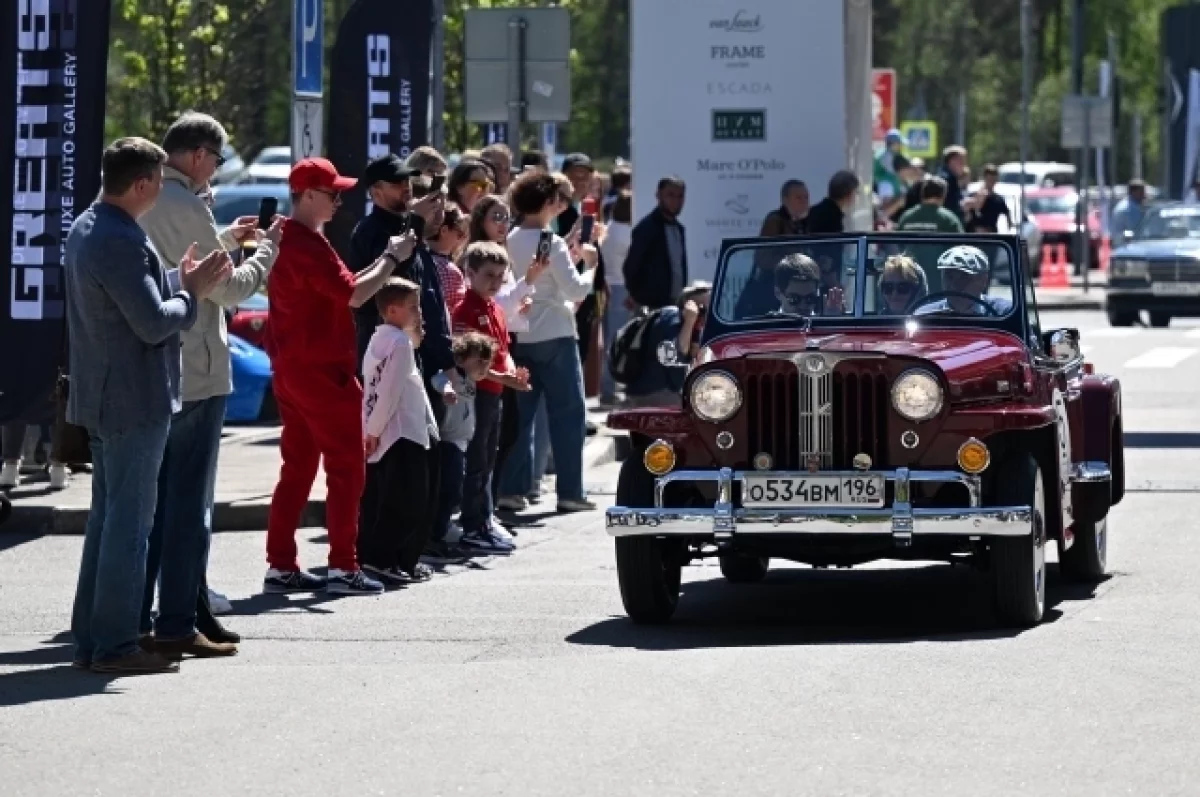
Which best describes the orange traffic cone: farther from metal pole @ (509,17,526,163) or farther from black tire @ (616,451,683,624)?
black tire @ (616,451,683,624)

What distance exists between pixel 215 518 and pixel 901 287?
4.75 m

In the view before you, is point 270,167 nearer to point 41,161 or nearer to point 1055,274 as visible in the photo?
point 1055,274

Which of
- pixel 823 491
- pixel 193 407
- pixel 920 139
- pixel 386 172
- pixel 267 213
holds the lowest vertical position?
pixel 823 491

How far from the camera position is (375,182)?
13.8 meters

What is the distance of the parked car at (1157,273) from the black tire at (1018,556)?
2615 centimetres

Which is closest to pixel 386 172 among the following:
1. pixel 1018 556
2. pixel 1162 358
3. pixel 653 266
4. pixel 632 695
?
pixel 1018 556

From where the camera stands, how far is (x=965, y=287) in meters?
12.9

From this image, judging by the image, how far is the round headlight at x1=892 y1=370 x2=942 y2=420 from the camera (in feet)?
38.0

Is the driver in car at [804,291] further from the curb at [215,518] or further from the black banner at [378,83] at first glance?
the black banner at [378,83]

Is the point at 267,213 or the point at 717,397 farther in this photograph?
the point at 717,397

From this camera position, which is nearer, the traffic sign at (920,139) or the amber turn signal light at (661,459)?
the amber turn signal light at (661,459)

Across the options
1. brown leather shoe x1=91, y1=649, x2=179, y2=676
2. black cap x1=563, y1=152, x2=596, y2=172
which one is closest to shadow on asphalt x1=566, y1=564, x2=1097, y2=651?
brown leather shoe x1=91, y1=649, x2=179, y2=676

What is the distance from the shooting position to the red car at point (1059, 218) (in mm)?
59844

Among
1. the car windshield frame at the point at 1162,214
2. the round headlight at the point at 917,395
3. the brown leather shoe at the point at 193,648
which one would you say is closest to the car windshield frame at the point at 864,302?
the round headlight at the point at 917,395
